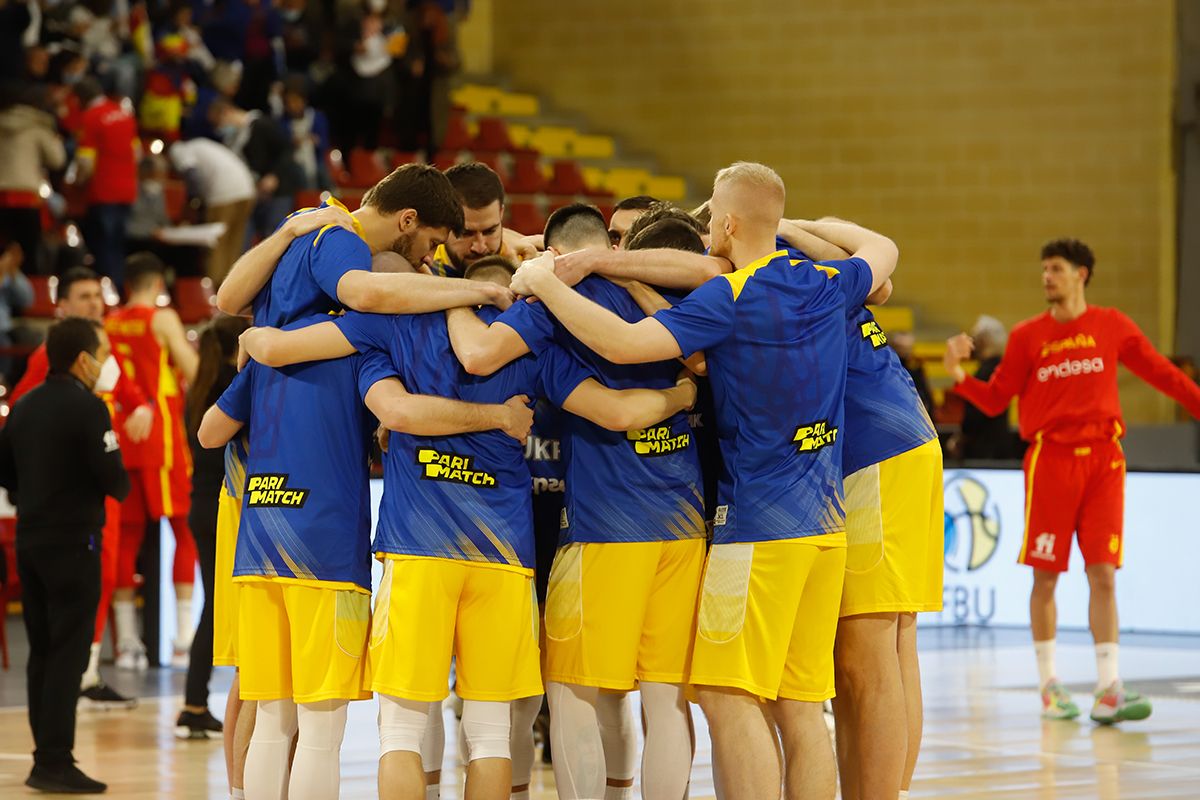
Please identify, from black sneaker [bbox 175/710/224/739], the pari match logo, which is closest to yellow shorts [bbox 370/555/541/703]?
black sneaker [bbox 175/710/224/739]

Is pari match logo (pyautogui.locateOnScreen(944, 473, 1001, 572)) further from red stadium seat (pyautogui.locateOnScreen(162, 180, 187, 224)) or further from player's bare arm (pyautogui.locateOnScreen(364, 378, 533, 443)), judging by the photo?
player's bare arm (pyautogui.locateOnScreen(364, 378, 533, 443))

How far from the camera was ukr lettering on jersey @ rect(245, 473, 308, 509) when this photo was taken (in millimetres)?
5194

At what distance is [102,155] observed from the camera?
→ 46.6 feet

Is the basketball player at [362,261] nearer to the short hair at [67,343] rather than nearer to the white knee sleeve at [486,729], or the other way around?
the white knee sleeve at [486,729]

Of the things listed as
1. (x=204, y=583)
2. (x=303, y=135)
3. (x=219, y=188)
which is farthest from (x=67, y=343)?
(x=303, y=135)

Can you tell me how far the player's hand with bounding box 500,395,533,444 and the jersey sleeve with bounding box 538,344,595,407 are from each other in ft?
0.29

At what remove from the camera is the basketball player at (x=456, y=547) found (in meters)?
4.97

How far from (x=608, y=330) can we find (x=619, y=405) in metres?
0.24

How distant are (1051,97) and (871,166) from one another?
199 cm

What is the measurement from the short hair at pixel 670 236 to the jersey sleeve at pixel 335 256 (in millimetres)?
851

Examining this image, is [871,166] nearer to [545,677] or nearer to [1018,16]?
[1018,16]

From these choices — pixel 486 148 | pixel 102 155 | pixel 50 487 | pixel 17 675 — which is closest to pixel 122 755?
pixel 50 487

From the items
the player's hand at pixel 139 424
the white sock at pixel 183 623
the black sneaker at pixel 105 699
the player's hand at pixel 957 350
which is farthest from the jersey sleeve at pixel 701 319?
the white sock at pixel 183 623

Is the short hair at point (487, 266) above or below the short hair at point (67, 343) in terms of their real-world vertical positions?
above
